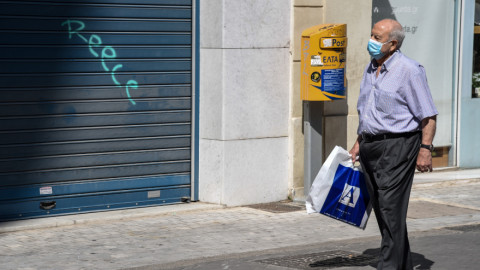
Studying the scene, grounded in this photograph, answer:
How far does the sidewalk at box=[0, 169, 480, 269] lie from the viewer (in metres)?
7.38

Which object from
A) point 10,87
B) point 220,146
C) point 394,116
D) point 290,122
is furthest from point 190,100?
point 394,116

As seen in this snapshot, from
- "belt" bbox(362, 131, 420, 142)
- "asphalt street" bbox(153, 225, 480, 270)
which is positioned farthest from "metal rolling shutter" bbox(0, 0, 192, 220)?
"belt" bbox(362, 131, 420, 142)

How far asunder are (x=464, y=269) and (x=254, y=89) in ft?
11.8

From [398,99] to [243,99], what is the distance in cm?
358

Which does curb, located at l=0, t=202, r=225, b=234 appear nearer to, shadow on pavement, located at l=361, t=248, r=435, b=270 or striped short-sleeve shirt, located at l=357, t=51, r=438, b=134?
shadow on pavement, located at l=361, t=248, r=435, b=270

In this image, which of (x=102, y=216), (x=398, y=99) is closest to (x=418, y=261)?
(x=398, y=99)

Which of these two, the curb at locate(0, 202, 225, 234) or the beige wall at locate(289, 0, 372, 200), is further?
the beige wall at locate(289, 0, 372, 200)

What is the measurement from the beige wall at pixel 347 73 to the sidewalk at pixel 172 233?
0.90 meters

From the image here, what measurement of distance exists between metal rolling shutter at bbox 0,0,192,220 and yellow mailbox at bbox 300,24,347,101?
1261 mm

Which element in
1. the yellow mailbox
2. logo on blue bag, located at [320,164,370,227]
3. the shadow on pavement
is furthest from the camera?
the yellow mailbox

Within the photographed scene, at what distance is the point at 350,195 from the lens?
672cm

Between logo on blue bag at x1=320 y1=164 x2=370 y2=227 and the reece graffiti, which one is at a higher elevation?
the reece graffiti

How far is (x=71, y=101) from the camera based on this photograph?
890cm

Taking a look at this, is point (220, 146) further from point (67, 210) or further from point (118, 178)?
point (67, 210)
